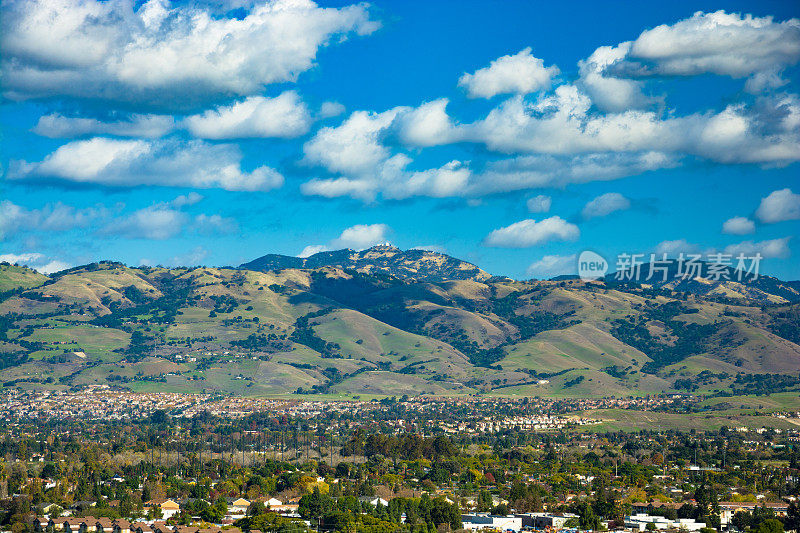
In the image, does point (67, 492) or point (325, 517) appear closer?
point (325, 517)

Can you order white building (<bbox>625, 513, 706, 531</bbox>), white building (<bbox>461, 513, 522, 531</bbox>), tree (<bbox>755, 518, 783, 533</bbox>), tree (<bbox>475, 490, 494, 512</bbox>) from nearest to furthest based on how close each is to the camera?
tree (<bbox>755, 518, 783, 533</bbox>), white building (<bbox>461, 513, 522, 531</bbox>), white building (<bbox>625, 513, 706, 531</bbox>), tree (<bbox>475, 490, 494, 512</bbox>)

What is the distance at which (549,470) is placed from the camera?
19412 centimetres

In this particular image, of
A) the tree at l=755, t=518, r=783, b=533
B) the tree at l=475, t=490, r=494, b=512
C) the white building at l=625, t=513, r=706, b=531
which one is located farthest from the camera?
the tree at l=475, t=490, r=494, b=512

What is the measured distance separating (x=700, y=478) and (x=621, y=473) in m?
13.4

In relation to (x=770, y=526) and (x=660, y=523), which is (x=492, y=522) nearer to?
(x=660, y=523)

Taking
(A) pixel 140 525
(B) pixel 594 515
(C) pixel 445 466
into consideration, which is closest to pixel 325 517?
(A) pixel 140 525

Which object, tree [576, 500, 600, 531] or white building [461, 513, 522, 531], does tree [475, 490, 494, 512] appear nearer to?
white building [461, 513, 522, 531]

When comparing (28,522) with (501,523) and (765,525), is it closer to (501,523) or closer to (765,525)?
(501,523)

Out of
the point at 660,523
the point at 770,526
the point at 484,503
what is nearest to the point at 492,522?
the point at 484,503

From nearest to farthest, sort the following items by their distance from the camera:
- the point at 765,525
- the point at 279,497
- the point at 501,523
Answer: the point at 765,525 < the point at 501,523 < the point at 279,497

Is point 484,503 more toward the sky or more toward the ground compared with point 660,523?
more toward the sky

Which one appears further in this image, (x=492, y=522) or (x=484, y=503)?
(x=484, y=503)

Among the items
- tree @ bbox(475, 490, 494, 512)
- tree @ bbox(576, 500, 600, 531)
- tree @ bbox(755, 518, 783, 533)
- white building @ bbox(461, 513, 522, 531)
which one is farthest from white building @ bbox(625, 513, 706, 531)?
tree @ bbox(475, 490, 494, 512)

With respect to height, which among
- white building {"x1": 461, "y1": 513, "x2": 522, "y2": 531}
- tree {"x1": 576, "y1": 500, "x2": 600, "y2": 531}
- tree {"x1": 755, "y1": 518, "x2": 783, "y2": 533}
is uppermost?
tree {"x1": 755, "y1": 518, "x2": 783, "y2": 533}
